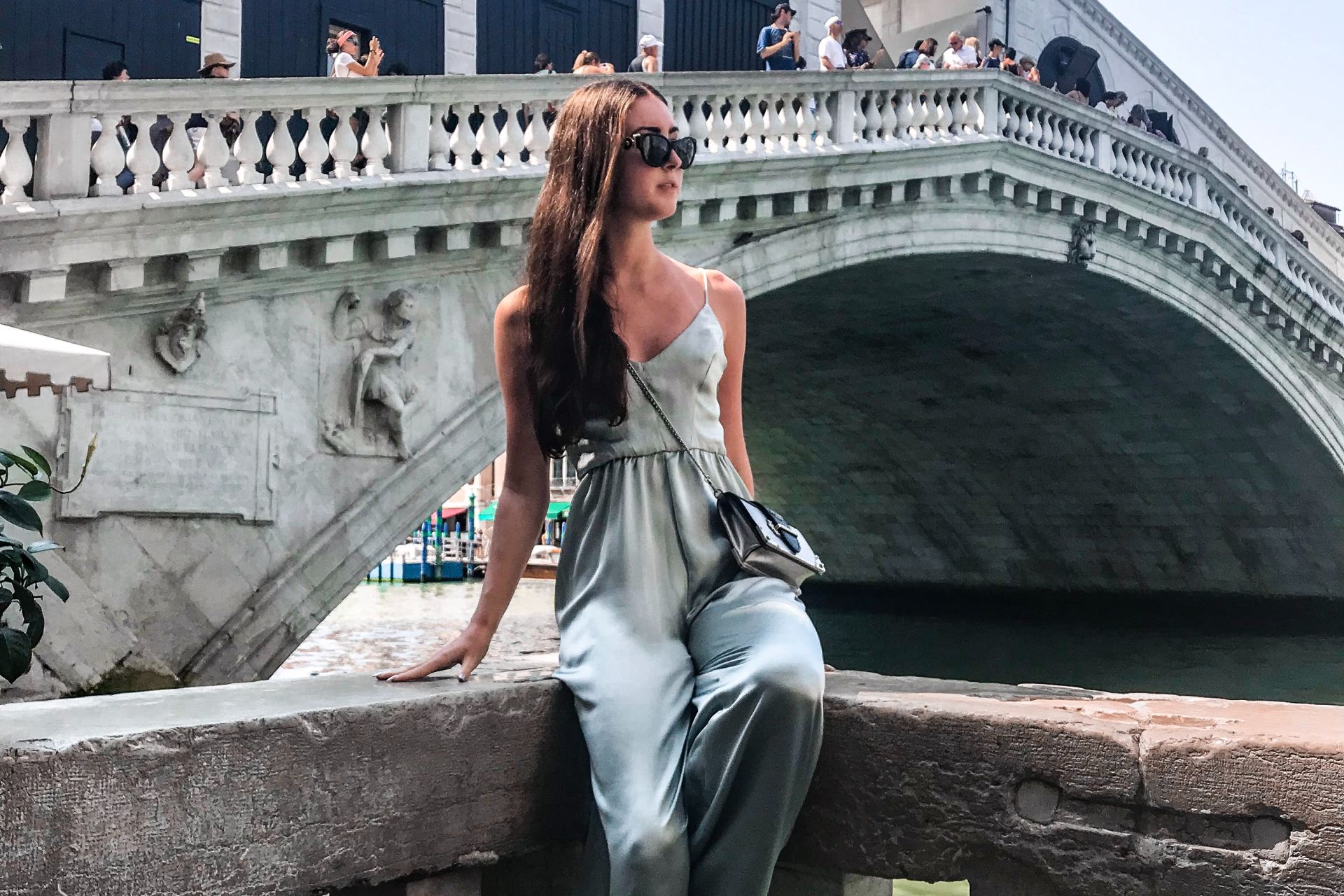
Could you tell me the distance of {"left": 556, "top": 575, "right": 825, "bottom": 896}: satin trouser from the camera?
4.98ft

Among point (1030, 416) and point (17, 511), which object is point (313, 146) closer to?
point (17, 511)

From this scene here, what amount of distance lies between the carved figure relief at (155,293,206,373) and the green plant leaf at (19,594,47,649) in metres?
2.22

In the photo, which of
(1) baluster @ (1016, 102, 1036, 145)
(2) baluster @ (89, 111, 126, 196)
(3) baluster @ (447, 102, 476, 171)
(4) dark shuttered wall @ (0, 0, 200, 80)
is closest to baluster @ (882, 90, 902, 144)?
(1) baluster @ (1016, 102, 1036, 145)

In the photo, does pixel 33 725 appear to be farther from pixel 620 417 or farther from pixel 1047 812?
pixel 1047 812

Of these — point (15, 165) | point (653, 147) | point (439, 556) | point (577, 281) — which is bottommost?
point (439, 556)

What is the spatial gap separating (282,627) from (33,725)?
5.57 metres

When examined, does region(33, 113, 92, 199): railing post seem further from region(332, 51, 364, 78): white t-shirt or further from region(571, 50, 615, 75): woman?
region(571, 50, 615, 75): woman

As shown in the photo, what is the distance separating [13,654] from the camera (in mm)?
4016

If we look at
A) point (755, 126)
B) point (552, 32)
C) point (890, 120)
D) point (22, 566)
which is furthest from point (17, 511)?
point (552, 32)

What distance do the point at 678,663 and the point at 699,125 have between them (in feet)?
23.5

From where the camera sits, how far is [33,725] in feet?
4.30

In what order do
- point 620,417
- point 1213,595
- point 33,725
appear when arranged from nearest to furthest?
1. point 33,725
2. point 620,417
3. point 1213,595

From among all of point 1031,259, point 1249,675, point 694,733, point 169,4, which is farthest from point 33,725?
point 1249,675

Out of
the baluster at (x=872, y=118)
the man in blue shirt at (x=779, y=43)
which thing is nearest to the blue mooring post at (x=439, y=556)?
the man in blue shirt at (x=779, y=43)
